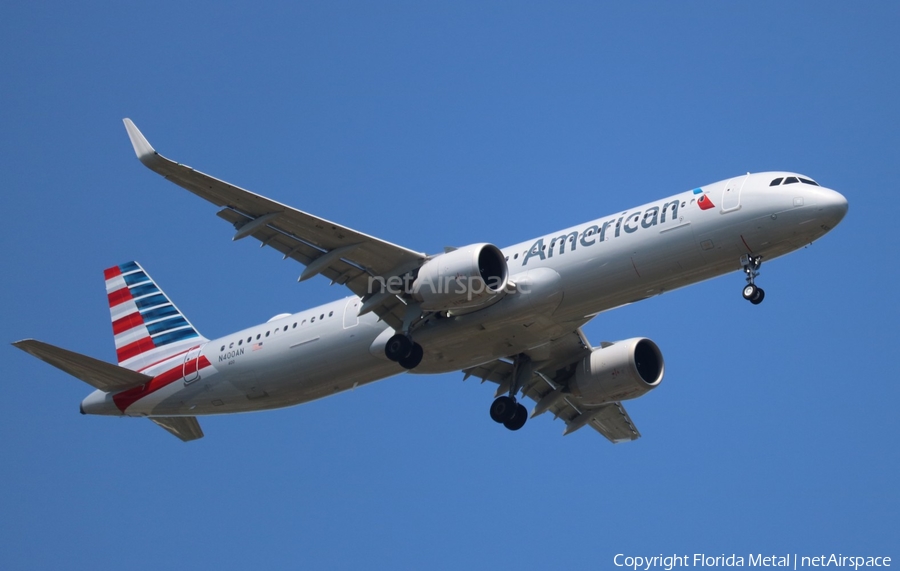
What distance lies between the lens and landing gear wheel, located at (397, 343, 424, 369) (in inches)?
1348

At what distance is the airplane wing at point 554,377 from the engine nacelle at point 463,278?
615cm

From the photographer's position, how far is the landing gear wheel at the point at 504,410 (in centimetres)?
3944

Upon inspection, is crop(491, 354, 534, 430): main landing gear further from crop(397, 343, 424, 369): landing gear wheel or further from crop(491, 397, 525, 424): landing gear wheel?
crop(397, 343, 424, 369): landing gear wheel

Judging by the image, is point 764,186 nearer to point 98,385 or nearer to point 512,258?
point 512,258

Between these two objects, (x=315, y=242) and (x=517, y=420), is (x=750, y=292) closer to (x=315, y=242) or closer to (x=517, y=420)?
(x=517, y=420)

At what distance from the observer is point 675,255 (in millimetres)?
31906

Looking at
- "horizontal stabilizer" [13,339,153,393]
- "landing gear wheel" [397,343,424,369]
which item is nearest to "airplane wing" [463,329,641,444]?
"landing gear wheel" [397,343,424,369]

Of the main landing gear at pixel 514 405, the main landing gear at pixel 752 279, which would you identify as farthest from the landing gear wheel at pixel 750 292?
the main landing gear at pixel 514 405

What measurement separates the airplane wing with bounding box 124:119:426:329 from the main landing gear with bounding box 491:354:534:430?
6.46 m

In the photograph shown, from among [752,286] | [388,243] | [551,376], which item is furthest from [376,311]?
[752,286]

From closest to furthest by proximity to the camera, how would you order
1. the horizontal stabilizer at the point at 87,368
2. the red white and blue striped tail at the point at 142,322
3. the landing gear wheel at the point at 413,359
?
the landing gear wheel at the point at 413,359
the horizontal stabilizer at the point at 87,368
the red white and blue striped tail at the point at 142,322

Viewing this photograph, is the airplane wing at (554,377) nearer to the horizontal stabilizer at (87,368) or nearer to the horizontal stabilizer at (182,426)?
the horizontal stabilizer at (182,426)

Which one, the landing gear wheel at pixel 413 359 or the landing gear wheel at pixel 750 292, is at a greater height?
the landing gear wheel at pixel 750 292

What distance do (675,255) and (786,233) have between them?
308cm
